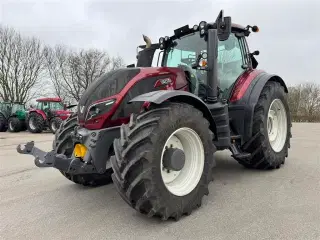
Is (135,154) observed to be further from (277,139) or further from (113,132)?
(277,139)

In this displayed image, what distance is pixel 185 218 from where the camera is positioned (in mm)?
2898

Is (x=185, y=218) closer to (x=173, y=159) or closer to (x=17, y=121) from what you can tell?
(x=173, y=159)

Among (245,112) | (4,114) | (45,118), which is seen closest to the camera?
(245,112)

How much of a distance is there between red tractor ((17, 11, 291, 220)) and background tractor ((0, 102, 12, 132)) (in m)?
18.4

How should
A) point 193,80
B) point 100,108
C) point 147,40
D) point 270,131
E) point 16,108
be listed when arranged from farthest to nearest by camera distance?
point 16,108 → point 270,131 → point 147,40 → point 193,80 → point 100,108

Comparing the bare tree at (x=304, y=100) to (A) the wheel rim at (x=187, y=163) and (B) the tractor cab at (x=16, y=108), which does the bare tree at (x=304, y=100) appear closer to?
(B) the tractor cab at (x=16, y=108)

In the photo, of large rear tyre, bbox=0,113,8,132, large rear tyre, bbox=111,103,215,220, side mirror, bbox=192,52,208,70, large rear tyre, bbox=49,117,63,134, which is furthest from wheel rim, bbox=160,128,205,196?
large rear tyre, bbox=0,113,8,132

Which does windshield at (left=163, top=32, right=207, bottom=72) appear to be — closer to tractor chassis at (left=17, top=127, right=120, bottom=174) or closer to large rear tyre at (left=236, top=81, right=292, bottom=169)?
large rear tyre at (left=236, top=81, right=292, bottom=169)

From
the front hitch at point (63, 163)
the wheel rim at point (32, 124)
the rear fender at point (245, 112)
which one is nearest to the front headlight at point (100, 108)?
the front hitch at point (63, 163)

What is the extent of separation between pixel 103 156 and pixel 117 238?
855mm

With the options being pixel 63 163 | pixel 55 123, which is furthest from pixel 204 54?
pixel 55 123

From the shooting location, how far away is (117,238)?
2.54 metres

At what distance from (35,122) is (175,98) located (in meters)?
16.3

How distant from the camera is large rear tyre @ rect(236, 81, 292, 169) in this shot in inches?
170
